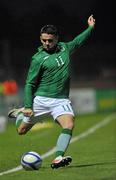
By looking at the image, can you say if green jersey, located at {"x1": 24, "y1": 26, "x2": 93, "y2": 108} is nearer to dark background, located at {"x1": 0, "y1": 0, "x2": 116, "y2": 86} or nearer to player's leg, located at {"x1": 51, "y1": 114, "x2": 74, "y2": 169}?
player's leg, located at {"x1": 51, "y1": 114, "x2": 74, "y2": 169}

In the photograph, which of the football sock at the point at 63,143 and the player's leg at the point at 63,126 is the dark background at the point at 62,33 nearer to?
the player's leg at the point at 63,126

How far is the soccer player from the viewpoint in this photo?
10.3m

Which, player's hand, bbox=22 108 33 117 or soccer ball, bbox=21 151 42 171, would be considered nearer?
soccer ball, bbox=21 151 42 171

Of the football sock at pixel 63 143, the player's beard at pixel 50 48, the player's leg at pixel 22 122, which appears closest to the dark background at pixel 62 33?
the player's leg at pixel 22 122

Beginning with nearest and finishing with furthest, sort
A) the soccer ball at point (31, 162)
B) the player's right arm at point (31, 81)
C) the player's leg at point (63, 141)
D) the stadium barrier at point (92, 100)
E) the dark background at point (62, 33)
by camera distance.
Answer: the player's leg at point (63, 141), the soccer ball at point (31, 162), the player's right arm at point (31, 81), the stadium barrier at point (92, 100), the dark background at point (62, 33)

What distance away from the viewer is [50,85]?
10.4 m

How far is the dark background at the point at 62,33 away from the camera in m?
37.4

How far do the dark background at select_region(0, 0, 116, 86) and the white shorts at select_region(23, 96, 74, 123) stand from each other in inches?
1015

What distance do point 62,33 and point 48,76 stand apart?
28.9 m

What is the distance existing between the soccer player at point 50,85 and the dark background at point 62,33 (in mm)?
25724

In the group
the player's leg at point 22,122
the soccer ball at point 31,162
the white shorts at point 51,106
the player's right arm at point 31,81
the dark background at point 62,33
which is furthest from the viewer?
the dark background at point 62,33

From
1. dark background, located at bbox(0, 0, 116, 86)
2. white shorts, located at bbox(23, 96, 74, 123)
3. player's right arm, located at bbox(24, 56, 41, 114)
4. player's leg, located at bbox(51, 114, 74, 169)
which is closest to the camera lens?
player's leg, located at bbox(51, 114, 74, 169)

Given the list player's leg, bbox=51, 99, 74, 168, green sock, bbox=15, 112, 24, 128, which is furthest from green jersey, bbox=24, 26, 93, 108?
green sock, bbox=15, 112, 24, 128

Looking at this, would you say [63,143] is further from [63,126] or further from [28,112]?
[28,112]
